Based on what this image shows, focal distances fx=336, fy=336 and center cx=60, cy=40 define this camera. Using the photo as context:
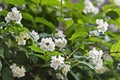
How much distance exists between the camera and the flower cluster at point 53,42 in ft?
3.47

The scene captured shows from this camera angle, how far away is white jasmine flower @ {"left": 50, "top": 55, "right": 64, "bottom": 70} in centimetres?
103

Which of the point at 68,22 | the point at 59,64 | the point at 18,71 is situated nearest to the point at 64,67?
the point at 59,64

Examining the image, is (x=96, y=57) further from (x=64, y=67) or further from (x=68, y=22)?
(x=68, y=22)

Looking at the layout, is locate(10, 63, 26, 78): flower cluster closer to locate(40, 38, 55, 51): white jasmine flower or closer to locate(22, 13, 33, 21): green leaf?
locate(40, 38, 55, 51): white jasmine flower

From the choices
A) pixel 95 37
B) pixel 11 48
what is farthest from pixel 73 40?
pixel 11 48

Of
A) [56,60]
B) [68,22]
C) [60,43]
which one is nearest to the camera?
[56,60]

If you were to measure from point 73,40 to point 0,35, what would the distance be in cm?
25

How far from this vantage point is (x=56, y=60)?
1.03 m

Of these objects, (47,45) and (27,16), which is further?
(27,16)

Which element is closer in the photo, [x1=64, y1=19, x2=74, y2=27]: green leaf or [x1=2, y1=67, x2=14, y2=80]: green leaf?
[x1=2, y1=67, x2=14, y2=80]: green leaf

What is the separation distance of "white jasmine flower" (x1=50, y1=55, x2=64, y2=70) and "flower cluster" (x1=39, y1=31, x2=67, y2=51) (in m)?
0.03

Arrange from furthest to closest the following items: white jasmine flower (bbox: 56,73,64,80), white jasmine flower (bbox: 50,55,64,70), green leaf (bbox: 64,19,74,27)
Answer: green leaf (bbox: 64,19,74,27) < white jasmine flower (bbox: 56,73,64,80) < white jasmine flower (bbox: 50,55,64,70)

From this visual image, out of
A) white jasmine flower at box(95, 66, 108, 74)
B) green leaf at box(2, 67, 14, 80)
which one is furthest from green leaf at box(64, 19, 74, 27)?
green leaf at box(2, 67, 14, 80)

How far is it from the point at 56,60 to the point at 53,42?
9 centimetres
